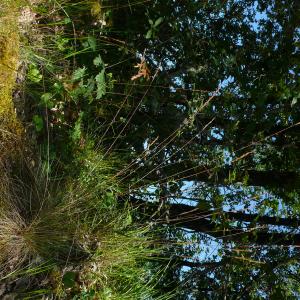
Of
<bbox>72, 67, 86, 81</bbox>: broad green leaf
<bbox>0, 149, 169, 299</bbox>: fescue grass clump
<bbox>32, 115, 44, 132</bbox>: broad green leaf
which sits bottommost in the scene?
<bbox>0, 149, 169, 299</bbox>: fescue grass clump

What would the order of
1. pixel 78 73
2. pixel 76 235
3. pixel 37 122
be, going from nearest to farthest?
pixel 76 235
pixel 37 122
pixel 78 73

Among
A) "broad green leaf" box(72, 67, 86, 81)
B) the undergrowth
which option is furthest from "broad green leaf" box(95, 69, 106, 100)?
"broad green leaf" box(72, 67, 86, 81)

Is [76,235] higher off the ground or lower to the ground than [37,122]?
lower

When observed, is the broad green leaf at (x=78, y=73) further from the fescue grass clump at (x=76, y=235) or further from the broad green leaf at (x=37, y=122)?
the fescue grass clump at (x=76, y=235)

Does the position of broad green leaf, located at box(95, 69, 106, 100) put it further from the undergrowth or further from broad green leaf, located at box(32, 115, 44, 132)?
broad green leaf, located at box(32, 115, 44, 132)

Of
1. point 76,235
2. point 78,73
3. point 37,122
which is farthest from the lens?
point 78,73

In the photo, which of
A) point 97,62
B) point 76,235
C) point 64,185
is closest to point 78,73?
point 97,62

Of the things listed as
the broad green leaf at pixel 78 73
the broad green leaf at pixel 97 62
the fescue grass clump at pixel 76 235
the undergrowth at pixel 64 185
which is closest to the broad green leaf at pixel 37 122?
the undergrowth at pixel 64 185

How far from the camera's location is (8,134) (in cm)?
280

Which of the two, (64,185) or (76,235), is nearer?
(76,235)

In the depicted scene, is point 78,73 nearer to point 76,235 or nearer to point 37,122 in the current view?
point 37,122

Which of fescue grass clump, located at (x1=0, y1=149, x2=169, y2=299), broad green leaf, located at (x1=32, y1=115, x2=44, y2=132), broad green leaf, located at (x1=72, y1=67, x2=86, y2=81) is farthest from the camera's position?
broad green leaf, located at (x1=72, y1=67, x2=86, y2=81)

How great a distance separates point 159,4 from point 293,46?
4.31ft

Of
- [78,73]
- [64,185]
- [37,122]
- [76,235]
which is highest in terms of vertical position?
[78,73]
